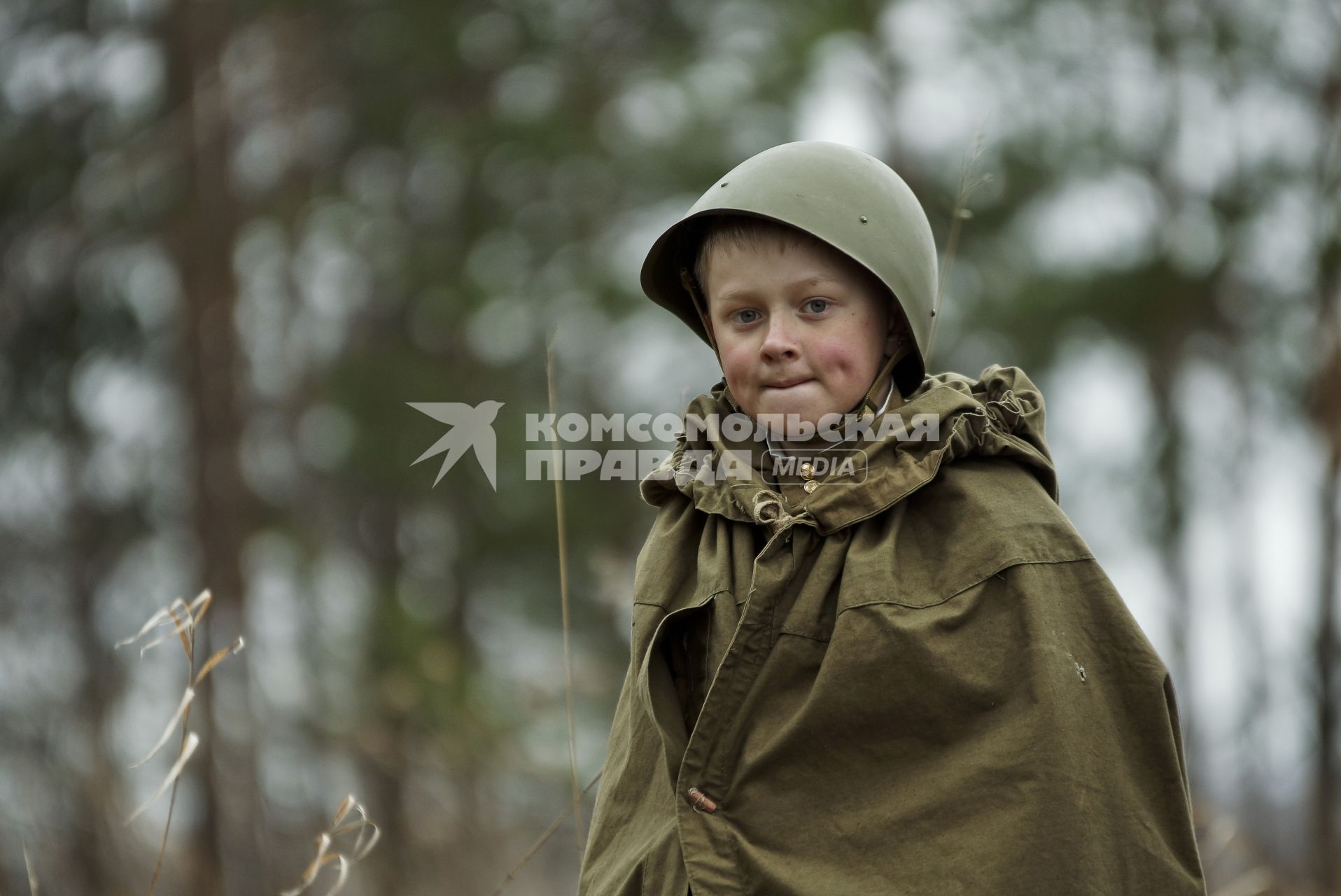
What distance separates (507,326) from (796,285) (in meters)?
7.72

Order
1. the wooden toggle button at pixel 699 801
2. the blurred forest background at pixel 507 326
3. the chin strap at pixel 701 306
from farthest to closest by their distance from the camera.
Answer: the blurred forest background at pixel 507 326
the chin strap at pixel 701 306
the wooden toggle button at pixel 699 801

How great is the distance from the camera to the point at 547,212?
31.8 ft

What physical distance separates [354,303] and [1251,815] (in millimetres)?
8008

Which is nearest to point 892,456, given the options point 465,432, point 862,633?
point 862,633

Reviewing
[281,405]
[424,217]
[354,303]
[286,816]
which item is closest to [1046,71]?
[424,217]

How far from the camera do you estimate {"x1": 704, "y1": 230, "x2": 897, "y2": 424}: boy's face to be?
2.04 metres

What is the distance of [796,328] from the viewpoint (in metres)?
2.03

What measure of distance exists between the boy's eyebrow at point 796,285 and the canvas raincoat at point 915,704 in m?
0.24

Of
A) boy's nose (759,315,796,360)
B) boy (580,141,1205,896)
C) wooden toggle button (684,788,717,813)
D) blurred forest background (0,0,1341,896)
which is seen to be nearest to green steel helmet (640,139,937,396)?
boy (580,141,1205,896)

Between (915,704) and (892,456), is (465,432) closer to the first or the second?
(892,456)

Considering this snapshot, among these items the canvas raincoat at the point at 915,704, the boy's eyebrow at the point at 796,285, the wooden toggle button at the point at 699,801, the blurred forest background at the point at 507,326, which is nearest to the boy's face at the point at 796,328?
the boy's eyebrow at the point at 796,285

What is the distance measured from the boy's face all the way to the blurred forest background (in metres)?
5.74

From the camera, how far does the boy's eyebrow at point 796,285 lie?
2037mm

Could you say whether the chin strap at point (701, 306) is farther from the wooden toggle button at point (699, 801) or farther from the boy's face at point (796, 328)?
the wooden toggle button at point (699, 801)
